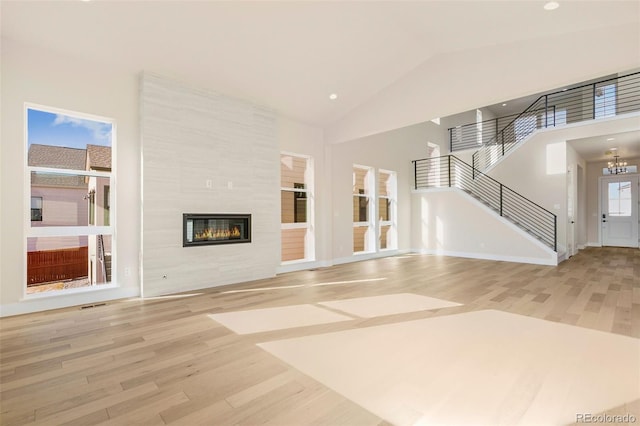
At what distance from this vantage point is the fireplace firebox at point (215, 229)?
493 cm

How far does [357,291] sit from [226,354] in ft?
8.52

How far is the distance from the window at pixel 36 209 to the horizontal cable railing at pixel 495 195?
9.14 metres

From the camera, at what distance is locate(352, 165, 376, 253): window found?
845 centimetres

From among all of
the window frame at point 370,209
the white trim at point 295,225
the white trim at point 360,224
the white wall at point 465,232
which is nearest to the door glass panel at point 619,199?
the white wall at point 465,232

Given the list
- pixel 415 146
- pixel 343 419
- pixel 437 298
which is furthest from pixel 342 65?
pixel 415 146

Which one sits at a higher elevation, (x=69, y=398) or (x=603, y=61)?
(x=603, y=61)

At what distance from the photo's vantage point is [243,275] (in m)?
5.61

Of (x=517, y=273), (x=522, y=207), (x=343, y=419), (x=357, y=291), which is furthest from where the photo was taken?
(x=522, y=207)

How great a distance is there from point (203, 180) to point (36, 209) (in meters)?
2.14

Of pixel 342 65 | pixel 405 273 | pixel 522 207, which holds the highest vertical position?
pixel 342 65

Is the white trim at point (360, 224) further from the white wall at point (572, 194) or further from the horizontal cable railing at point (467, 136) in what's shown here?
the horizontal cable railing at point (467, 136)

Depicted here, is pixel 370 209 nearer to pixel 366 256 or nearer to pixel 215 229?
pixel 366 256

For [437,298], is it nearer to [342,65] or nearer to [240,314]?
[240,314]

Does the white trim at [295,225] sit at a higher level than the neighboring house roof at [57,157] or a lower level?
lower
